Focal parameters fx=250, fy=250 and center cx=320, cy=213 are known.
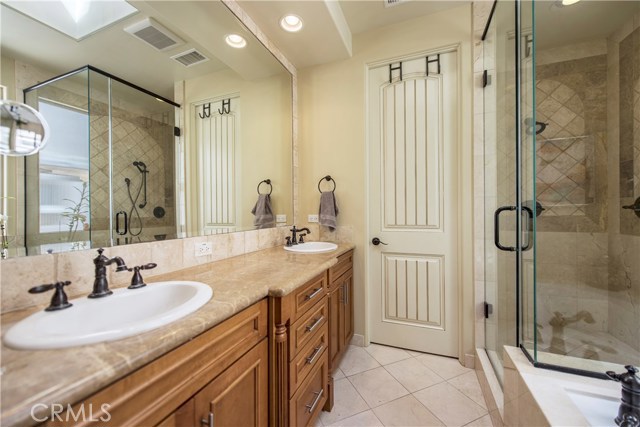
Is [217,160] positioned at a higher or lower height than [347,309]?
higher

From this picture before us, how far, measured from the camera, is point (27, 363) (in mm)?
460

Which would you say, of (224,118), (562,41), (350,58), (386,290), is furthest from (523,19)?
(386,290)

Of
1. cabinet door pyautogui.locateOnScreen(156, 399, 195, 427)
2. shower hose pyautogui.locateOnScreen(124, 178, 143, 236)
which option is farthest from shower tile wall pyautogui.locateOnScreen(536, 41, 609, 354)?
shower hose pyautogui.locateOnScreen(124, 178, 143, 236)

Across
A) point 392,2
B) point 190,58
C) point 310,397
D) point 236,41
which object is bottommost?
point 310,397

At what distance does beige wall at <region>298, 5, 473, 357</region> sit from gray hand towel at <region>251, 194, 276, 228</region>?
1.33 feet

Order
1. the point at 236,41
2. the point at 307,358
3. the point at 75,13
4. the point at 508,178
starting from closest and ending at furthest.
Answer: the point at 75,13 → the point at 307,358 → the point at 508,178 → the point at 236,41

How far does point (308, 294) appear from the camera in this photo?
1229 mm

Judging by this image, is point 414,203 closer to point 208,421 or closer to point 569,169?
point 569,169

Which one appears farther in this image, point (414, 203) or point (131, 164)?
point (414, 203)

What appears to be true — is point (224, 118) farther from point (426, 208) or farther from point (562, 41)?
point (562, 41)

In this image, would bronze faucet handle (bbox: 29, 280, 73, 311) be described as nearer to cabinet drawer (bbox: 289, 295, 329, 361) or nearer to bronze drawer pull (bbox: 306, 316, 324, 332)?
→ cabinet drawer (bbox: 289, 295, 329, 361)

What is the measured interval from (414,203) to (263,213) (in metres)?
1.24

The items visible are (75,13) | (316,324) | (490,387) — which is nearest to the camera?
(75,13)

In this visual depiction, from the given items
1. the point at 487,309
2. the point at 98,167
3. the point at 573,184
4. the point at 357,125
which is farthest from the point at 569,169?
the point at 98,167
